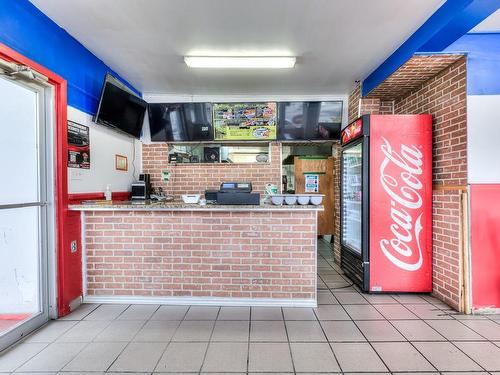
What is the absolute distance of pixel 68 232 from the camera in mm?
3023

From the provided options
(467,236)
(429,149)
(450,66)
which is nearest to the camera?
(467,236)

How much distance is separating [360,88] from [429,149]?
5.03ft

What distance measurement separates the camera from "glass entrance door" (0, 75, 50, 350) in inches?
102

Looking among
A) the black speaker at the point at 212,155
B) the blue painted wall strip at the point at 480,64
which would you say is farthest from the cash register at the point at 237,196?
the blue painted wall strip at the point at 480,64

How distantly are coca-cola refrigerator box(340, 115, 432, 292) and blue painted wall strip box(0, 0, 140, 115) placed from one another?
3.57 meters

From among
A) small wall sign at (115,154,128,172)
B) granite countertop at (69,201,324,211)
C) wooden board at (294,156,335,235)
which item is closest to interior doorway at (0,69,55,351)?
granite countertop at (69,201,324,211)

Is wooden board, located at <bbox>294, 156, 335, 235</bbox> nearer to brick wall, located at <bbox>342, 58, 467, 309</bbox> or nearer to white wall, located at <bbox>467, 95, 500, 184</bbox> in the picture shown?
brick wall, located at <bbox>342, 58, 467, 309</bbox>

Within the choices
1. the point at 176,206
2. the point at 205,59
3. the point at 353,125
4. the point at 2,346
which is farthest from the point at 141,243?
the point at 353,125

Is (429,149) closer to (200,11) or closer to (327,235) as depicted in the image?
(200,11)

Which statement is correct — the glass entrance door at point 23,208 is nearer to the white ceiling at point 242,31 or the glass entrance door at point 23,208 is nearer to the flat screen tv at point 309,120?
the white ceiling at point 242,31

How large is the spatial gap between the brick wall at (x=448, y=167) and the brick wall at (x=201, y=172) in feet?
8.08

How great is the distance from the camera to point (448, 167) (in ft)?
10.5

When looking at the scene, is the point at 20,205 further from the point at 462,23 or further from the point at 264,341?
the point at 462,23

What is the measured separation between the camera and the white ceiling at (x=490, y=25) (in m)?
2.70
